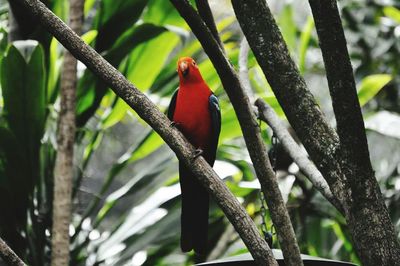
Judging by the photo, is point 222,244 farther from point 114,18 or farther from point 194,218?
point 114,18

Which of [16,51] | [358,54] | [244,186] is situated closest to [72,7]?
→ [16,51]

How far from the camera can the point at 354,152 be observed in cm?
149

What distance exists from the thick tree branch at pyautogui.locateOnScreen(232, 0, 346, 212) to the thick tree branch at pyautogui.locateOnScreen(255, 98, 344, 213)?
306 mm

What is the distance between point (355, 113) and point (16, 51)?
1.73 m

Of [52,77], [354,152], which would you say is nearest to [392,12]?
[52,77]

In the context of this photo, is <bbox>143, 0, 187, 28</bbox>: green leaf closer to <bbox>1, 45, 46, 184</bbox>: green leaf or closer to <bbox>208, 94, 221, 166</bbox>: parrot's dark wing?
<bbox>1, 45, 46, 184</bbox>: green leaf

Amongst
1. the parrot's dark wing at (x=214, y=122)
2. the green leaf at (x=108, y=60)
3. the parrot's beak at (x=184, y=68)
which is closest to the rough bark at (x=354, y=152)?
the parrot's dark wing at (x=214, y=122)

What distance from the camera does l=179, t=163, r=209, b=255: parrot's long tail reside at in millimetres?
2215

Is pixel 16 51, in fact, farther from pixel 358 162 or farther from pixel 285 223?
pixel 358 162

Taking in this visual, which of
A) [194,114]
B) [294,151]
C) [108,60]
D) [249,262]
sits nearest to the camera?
[249,262]

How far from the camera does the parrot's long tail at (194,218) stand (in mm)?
2215

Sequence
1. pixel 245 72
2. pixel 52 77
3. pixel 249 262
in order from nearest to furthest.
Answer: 1. pixel 249 262
2. pixel 245 72
3. pixel 52 77

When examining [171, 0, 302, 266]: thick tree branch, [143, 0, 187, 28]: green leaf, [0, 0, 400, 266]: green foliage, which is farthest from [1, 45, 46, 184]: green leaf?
[171, 0, 302, 266]: thick tree branch

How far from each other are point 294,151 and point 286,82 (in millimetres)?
553
